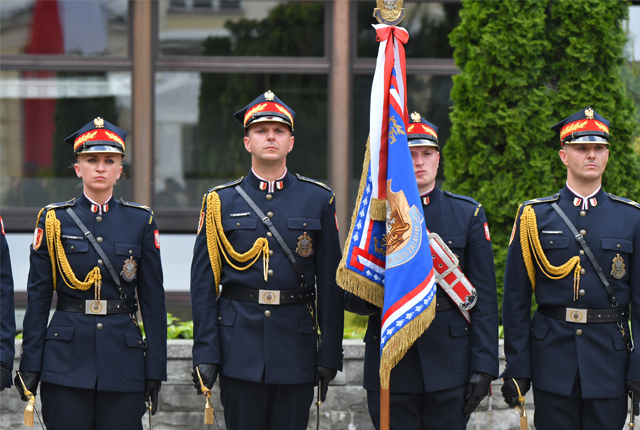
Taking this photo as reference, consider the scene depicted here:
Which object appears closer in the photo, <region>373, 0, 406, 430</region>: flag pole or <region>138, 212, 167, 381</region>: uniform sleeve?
<region>373, 0, 406, 430</region>: flag pole

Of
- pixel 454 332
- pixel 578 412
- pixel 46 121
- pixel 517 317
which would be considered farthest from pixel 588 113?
pixel 46 121

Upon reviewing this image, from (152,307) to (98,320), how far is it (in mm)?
290

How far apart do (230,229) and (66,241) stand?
0.89 meters

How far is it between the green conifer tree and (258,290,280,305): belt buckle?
104 inches

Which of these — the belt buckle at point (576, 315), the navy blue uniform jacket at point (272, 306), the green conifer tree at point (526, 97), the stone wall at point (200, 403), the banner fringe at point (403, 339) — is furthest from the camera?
the green conifer tree at point (526, 97)

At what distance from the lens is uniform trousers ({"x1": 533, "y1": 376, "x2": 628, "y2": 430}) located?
397 centimetres

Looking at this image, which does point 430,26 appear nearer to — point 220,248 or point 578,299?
point 578,299

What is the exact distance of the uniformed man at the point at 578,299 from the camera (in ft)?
13.1

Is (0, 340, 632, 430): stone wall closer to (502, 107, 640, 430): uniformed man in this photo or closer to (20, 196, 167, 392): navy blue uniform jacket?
(20, 196, 167, 392): navy blue uniform jacket

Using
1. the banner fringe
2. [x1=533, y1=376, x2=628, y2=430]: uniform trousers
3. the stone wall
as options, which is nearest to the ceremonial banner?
the banner fringe

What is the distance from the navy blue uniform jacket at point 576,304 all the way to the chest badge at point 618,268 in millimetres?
22

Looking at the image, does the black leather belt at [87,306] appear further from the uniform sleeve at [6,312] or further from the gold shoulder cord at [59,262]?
the uniform sleeve at [6,312]

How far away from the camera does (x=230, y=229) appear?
4.05m

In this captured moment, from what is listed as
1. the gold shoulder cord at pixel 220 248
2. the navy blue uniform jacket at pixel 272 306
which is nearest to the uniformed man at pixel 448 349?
the navy blue uniform jacket at pixel 272 306
